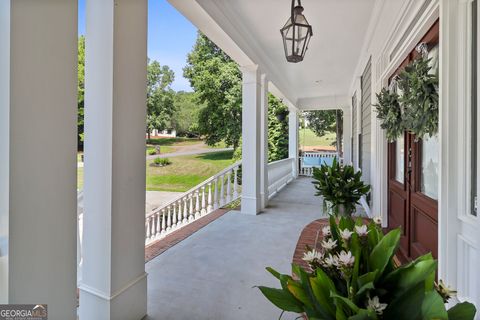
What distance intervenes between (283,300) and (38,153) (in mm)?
1145

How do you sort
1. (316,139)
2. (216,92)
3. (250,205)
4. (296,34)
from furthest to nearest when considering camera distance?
(316,139)
(216,92)
(250,205)
(296,34)

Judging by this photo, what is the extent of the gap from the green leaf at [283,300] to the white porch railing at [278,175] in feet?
17.5

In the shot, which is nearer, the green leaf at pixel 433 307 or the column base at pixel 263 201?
the green leaf at pixel 433 307

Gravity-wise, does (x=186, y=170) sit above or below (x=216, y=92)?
below

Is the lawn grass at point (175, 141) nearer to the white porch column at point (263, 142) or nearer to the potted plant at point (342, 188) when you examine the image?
the white porch column at point (263, 142)

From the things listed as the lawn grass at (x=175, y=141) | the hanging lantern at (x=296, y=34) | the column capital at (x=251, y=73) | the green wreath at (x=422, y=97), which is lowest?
the green wreath at (x=422, y=97)

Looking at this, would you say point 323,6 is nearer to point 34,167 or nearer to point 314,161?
point 34,167

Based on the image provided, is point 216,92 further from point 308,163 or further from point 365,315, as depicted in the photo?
point 365,315

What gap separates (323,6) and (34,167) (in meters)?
3.28

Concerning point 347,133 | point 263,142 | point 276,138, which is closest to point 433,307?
point 263,142

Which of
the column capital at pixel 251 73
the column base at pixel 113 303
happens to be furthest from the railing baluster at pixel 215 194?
the column base at pixel 113 303

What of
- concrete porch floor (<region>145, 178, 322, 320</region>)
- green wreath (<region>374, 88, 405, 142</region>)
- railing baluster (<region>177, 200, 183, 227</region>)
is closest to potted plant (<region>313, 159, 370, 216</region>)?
green wreath (<region>374, 88, 405, 142</region>)

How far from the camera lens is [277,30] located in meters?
3.73

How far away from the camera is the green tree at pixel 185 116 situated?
12625mm
